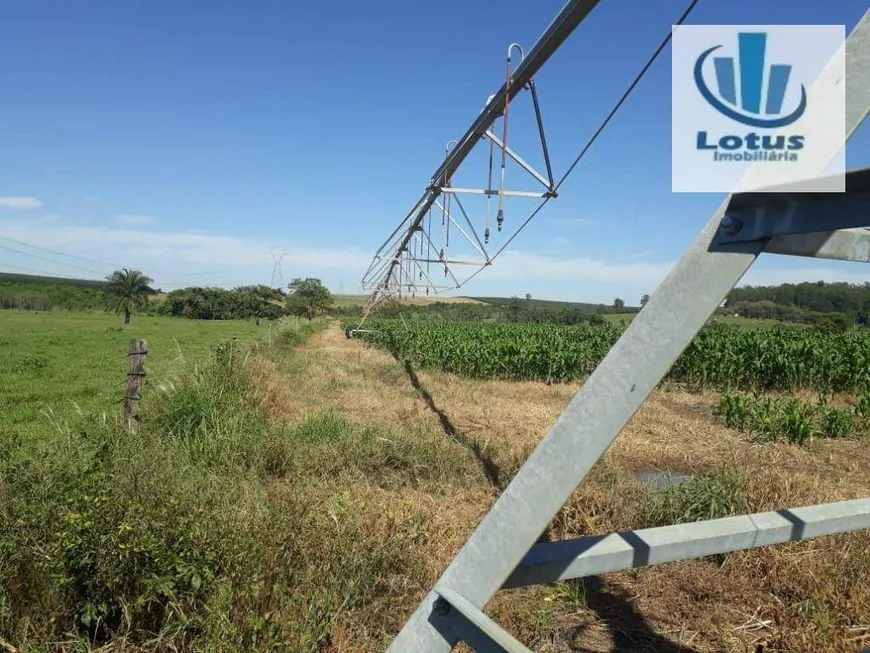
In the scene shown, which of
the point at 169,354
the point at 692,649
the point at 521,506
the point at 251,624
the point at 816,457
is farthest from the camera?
the point at 169,354

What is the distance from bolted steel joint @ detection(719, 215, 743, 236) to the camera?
1.35 metres

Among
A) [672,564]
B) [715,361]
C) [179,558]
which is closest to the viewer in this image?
[179,558]

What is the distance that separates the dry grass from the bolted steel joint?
8.22 ft

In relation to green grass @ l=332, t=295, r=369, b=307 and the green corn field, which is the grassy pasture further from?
green grass @ l=332, t=295, r=369, b=307

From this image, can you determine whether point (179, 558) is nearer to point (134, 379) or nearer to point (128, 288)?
point (134, 379)

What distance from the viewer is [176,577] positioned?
2723 mm

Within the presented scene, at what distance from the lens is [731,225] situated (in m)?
1.35

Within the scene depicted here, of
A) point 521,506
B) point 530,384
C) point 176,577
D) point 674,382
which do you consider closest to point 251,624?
point 176,577

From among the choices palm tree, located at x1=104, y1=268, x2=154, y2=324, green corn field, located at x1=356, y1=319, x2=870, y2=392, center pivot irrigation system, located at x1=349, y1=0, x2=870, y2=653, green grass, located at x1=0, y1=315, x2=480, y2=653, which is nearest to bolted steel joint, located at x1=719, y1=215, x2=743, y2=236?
center pivot irrigation system, located at x1=349, y1=0, x2=870, y2=653

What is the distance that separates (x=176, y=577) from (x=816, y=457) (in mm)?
7802

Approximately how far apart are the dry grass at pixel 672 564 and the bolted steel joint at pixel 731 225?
98.7 inches

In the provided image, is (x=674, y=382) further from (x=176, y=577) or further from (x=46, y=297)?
(x=46, y=297)

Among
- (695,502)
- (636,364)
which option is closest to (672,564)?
(695,502)

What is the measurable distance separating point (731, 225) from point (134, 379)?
6.24 meters
